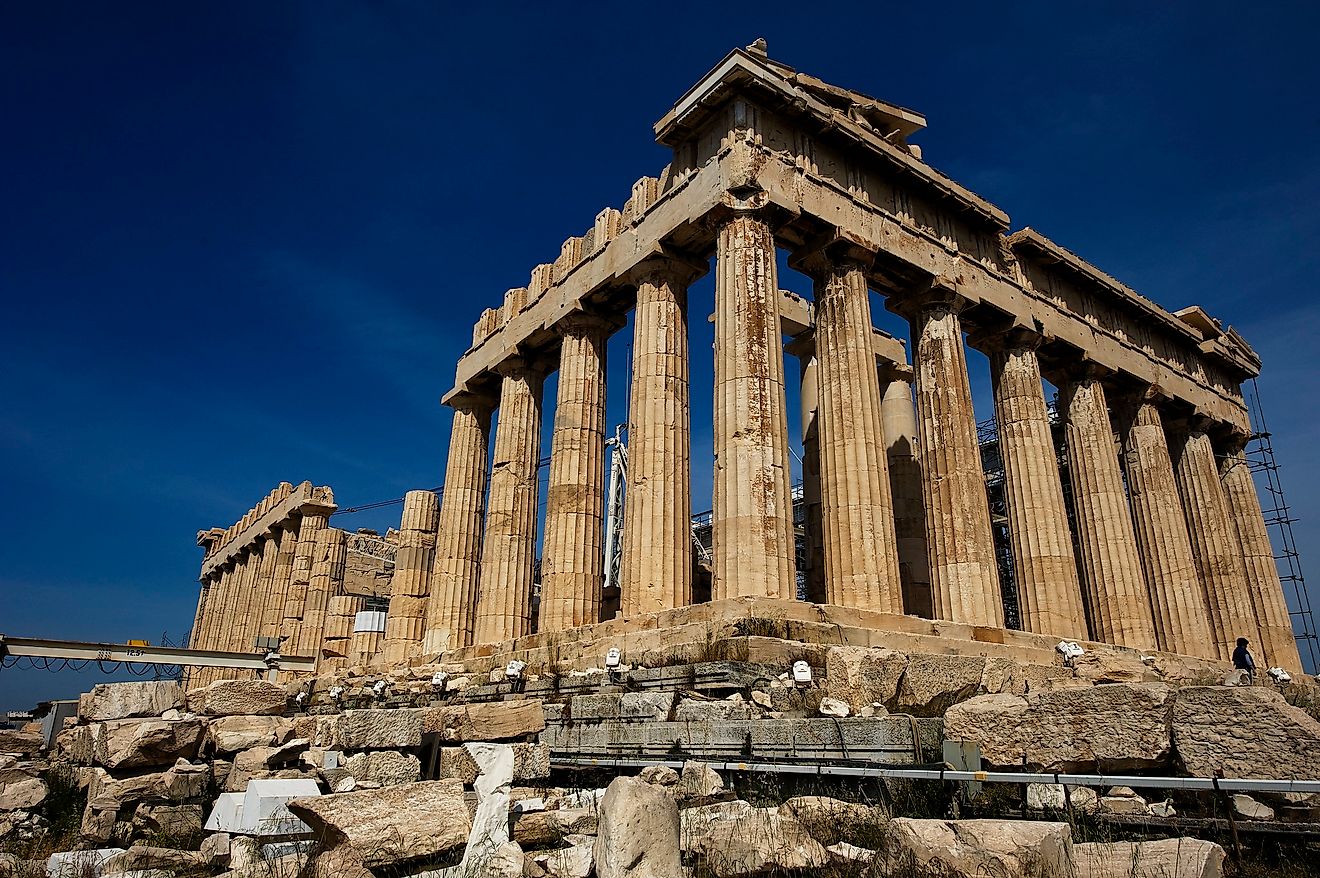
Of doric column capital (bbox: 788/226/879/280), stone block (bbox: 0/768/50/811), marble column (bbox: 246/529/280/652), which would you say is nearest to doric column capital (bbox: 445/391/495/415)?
doric column capital (bbox: 788/226/879/280)

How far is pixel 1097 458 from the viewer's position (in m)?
22.2

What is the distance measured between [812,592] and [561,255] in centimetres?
1078

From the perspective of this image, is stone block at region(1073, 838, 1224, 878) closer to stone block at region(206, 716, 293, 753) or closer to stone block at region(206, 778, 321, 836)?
stone block at region(206, 778, 321, 836)

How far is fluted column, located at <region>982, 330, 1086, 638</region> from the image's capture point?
62.4ft

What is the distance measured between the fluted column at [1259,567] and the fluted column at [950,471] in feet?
41.4

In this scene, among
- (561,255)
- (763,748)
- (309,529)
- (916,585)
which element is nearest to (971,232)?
(916,585)

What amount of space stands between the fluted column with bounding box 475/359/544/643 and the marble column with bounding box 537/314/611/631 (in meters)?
2.27

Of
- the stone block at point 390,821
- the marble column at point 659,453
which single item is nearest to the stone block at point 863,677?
the stone block at point 390,821

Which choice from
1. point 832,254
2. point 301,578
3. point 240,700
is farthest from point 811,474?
point 301,578

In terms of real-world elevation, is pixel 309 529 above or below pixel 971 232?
below

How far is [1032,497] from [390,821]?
17.8 m

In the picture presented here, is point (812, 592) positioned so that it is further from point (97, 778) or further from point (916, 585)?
point (97, 778)

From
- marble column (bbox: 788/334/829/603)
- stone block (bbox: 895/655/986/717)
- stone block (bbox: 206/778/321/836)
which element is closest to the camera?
stone block (bbox: 206/778/321/836)

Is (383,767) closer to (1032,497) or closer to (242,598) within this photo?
(1032,497)
